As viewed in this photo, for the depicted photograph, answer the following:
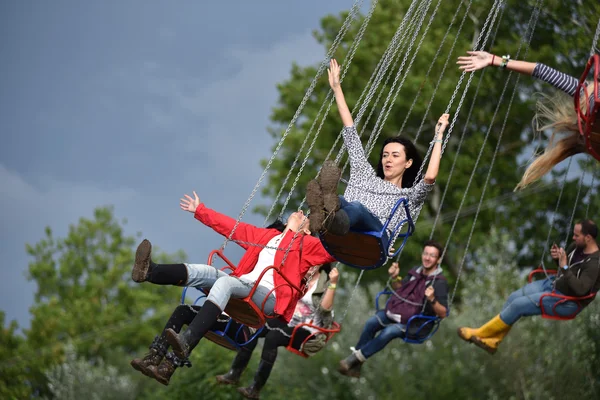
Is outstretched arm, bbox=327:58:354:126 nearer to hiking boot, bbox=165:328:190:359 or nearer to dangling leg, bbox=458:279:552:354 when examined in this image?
hiking boot, bbox=165:328:190:359

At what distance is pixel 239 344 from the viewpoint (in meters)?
9.55

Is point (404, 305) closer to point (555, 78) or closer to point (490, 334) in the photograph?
point (490, 334)

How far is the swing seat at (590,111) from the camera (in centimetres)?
846

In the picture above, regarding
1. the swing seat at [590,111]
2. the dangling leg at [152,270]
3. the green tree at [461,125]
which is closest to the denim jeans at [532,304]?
the swing seat at [590,111]

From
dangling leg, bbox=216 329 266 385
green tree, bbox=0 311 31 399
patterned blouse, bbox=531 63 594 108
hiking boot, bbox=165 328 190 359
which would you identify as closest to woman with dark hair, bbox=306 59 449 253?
patterned blouse, bbox=531 63 594 108

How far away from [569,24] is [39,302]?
22.4 meters

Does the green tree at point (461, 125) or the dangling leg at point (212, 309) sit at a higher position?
the green tree at point (461, 125)

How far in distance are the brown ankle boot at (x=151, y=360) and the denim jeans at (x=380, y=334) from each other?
3.77 metres

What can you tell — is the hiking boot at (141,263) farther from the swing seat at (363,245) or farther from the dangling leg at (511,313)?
the dangling leg at (511,313)

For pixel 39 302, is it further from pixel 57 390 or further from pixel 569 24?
pixel 569 24

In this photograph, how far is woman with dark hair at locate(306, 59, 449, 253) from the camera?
772cm

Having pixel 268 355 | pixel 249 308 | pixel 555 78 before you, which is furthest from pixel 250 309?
pixel 555 78

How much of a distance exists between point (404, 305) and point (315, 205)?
4.05 metres

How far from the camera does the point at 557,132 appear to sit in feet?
34.2
